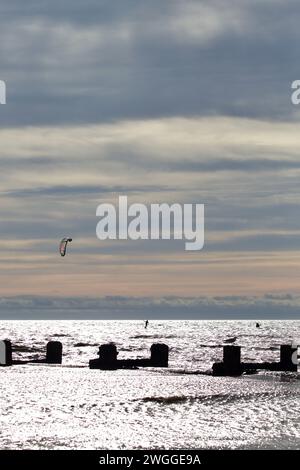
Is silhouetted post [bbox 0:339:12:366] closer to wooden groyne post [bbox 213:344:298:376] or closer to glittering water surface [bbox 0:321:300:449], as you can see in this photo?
glittering water surface [bbox 0:321:300:449]

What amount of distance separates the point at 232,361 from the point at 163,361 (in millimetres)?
6597

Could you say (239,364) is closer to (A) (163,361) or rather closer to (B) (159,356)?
(A) (163,361)

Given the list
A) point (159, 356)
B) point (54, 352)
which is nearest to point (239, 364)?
point (159, 356)

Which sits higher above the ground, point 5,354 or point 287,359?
point 5,354

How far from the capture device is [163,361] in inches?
2547

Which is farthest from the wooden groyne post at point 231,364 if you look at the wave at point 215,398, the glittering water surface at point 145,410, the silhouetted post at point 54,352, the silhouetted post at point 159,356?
the silhouetted post at point 54,352

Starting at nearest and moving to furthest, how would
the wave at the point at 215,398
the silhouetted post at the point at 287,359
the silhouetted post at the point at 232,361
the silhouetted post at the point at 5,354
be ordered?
the wave at the point at 215,398 < the silhouetted post at the point at 232,361 < the silhouetted post at the point at 287,359 < the silhouetted post at the point at 5,354

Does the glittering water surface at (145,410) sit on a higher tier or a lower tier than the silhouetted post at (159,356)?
lower

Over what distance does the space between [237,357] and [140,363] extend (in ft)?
A: 24.5

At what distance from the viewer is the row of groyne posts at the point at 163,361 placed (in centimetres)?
6028

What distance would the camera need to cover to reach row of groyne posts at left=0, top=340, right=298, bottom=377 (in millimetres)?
60284

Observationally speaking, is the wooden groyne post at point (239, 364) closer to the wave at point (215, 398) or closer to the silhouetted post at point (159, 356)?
the silhouetted post at point (159, 356)

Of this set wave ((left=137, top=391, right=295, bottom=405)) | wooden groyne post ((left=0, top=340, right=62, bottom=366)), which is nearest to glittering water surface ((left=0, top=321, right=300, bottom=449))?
wave ((left=137, top=391, right=295, bottom=405))
